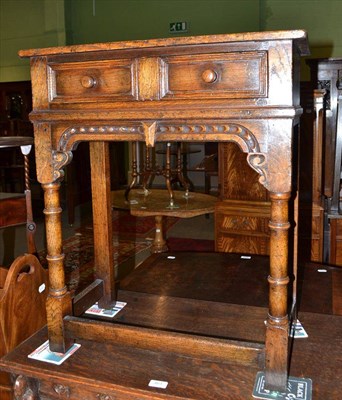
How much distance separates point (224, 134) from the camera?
1295mm

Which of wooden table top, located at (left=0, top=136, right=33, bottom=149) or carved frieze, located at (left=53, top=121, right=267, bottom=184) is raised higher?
carved frieze, located at (left=53, top=121, right=267, bottom=184)

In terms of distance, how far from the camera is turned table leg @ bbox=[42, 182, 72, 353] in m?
1.50

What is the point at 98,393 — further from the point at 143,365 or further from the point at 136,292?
the point at 136,292

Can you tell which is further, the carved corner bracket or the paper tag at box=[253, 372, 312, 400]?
the carved corner bracket

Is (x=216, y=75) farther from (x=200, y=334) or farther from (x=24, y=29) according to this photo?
(x=24, y=29)

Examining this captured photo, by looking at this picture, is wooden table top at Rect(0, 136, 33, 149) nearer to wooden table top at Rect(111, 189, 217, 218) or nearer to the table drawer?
the table drawer

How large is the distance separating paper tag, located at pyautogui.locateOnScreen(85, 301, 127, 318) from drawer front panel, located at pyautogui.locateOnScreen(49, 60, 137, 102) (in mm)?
784

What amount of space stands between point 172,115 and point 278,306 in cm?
59

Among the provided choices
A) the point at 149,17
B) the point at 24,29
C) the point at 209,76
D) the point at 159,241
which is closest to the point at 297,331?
the point at 209,76

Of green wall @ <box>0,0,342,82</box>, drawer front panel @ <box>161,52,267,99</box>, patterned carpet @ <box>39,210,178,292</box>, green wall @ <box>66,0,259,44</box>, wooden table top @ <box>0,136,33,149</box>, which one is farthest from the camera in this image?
green wall @ <box>66,0,259,44</box>

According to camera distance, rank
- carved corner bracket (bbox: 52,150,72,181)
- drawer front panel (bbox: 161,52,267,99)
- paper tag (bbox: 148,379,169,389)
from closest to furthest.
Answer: drawer front panel (bbox: 161,52,267,99) < paper tag (bbox: 148,379,169,389) < carved corner bracket (bbox: 52,150,72,181)

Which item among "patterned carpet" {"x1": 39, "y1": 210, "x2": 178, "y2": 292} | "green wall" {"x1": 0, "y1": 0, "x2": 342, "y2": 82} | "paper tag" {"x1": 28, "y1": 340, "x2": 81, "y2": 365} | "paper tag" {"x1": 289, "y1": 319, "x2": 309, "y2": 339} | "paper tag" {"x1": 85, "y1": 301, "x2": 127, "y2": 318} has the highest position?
"green wall" {"x1": 0, "y1": 0, "x2": 342, "y2": 82}

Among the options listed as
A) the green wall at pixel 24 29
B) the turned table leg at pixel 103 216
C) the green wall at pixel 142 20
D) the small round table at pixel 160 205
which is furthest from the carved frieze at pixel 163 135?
the green wall at pixel 24 29

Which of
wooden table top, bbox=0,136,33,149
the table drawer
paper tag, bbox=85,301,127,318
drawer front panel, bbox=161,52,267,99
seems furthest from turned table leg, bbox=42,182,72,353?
wooden table top, bbox=0,136,33,149
